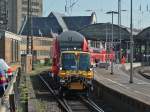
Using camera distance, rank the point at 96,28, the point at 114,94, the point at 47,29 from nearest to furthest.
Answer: the point at 114,94 → the point at 96,28 → the point at 47,29

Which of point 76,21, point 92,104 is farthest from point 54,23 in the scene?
point 92,104

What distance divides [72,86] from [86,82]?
83 centimetres

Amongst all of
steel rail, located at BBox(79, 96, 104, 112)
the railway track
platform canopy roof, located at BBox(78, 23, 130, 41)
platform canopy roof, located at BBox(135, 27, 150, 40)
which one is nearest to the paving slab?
steel rail, located at BBox(79, 96, 104, 112)

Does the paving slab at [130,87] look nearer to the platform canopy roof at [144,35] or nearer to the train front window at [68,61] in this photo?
the train front window at [68,61]

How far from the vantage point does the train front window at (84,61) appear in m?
30.3

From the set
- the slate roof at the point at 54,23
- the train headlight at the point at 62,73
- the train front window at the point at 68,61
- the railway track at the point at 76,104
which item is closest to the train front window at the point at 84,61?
the train front window at the point at 68,61

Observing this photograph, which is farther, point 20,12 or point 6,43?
point 20,12

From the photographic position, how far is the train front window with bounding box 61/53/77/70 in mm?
30302

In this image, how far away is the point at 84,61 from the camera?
100ft

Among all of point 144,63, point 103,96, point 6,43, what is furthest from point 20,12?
point 103,96

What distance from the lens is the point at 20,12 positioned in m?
199

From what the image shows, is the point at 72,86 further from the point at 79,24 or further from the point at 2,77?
the point at 79,24

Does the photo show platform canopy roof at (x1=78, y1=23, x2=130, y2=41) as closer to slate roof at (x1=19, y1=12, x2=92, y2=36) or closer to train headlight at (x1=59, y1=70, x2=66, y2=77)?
Result: slate roof at (x1=19, y1=12, x2=92, y2=36)

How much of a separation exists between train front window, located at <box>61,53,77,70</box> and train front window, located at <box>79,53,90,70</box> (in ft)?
1.15
